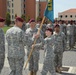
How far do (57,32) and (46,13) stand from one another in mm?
1014

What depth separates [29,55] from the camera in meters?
7.97

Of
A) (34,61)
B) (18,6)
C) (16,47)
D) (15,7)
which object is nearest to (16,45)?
(16,47)

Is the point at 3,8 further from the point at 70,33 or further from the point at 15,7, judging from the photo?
the point at 70,33

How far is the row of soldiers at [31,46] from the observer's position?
278 inches

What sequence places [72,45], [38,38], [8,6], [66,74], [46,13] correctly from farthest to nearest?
[8,6] → [72,45] → [66,74] → [46,13] → [38,38]

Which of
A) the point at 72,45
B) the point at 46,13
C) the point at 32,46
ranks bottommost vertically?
the point at 72,45

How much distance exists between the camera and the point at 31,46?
26.9 feet

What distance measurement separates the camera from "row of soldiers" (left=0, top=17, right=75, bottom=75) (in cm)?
706

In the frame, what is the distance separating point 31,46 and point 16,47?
1183mm

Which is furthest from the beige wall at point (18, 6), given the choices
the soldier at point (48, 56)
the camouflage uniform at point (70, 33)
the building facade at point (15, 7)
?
the soldier at point (48, 56)

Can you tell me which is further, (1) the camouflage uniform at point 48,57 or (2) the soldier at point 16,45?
(1) the camouflage uniform at point 48,57

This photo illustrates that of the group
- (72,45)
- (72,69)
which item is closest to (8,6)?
(72,45)

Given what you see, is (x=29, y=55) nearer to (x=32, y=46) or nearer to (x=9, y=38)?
(x=32, y=46)

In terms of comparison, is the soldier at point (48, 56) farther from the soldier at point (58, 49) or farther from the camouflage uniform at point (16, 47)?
the soldier at point (58, 49)
